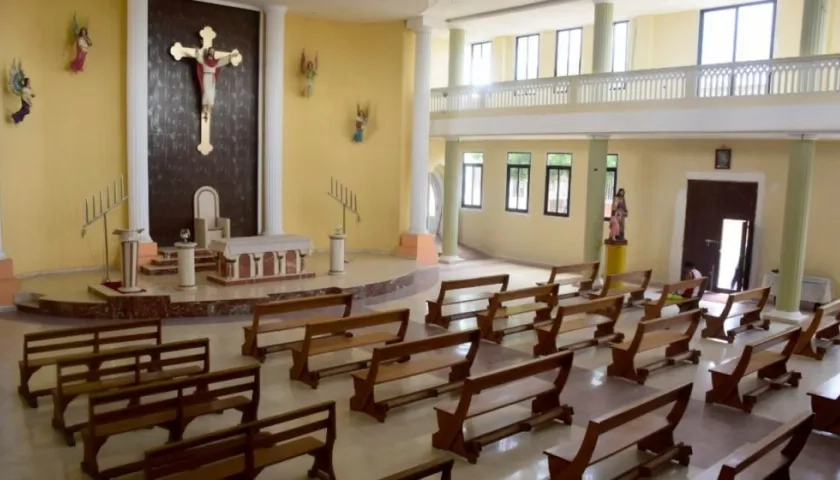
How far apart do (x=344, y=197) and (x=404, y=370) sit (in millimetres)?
9761

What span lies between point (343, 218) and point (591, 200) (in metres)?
5.29

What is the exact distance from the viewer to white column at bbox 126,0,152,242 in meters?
12.2

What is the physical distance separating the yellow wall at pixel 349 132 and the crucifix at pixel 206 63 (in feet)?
5.70

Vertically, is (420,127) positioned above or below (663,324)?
above

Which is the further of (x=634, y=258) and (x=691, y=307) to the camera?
(x=634, y=258)

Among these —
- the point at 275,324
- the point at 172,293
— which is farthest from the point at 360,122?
the point at 275,324

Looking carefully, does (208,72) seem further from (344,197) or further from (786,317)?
(786,317)

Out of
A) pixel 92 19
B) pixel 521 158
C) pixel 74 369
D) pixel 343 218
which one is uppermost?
pixel 92 19

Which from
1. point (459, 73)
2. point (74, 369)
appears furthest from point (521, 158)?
point (74, 369)

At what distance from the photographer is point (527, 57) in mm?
17984

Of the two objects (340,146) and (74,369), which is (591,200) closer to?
(340,146)

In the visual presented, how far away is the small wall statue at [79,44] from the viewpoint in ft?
38.2

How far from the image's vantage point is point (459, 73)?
1622 centimetres

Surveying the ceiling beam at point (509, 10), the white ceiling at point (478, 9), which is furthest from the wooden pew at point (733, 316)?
the ceiling beam at point (509, 10)
